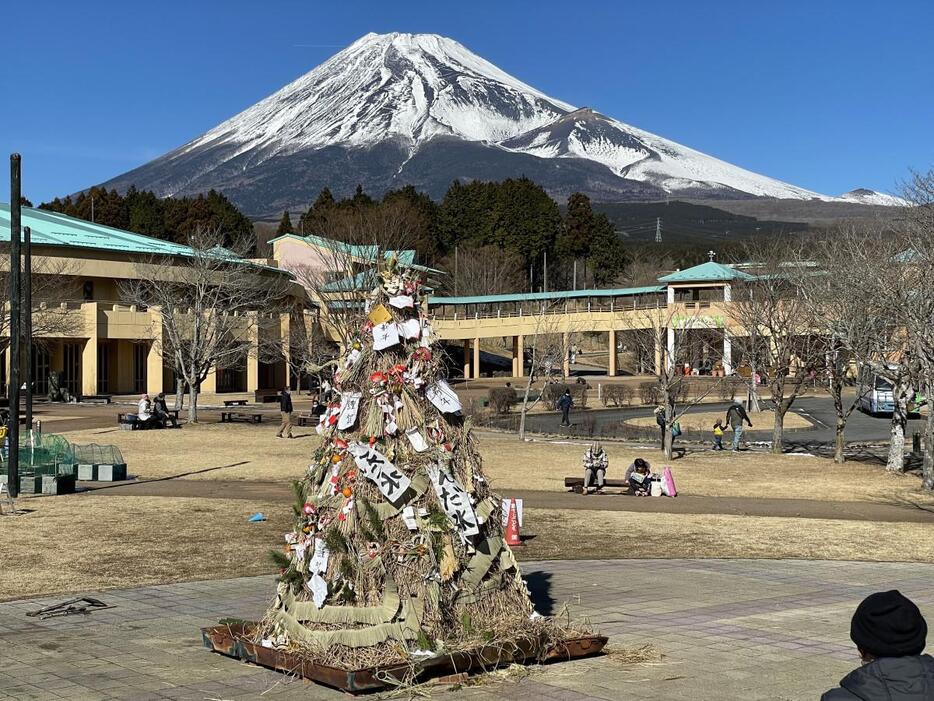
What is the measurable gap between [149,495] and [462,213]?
75.7 meters

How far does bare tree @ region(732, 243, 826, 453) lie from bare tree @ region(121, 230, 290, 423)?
56.8 ft

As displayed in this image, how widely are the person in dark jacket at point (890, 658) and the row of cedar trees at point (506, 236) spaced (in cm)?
7805

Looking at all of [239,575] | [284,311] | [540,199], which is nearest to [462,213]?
[540,199]

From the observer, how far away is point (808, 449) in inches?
1203

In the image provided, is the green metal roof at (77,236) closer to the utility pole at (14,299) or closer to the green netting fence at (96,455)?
the green netting fence at (96,455)

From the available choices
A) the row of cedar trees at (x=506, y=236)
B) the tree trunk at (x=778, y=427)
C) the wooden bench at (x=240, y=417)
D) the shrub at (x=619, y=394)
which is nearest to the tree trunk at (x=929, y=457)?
the tree trunk at (x=778, y=427)

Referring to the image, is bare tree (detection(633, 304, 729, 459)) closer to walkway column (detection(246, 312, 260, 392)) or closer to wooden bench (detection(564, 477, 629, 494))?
wooden bench (detection(564, 477, 629, 494))

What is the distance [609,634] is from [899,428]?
57.0 ft

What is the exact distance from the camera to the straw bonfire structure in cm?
809

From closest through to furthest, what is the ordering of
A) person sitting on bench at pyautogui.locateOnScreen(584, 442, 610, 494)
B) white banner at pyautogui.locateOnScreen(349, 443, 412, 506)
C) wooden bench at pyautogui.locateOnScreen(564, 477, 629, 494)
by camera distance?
white banner at pyautogui.locateOnScreen(349, 443, 412, 506) < person sitting on bench at pyautogui.locateOnScreen(584, 442, 610, 494) < wooden bench at pyautogui.locateOnScreen(564, 477, 629, 494)

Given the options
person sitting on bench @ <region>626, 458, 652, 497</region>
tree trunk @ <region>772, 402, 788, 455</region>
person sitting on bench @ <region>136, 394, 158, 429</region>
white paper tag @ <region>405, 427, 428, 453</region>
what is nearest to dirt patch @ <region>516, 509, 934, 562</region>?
person sitting on bench @ <region>626, 458, 652, 497</region>

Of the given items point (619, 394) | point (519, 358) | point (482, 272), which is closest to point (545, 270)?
point (482, 272)

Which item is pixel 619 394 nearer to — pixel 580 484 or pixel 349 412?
pixel 580 484

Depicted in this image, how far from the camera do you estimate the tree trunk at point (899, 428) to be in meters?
24.8
